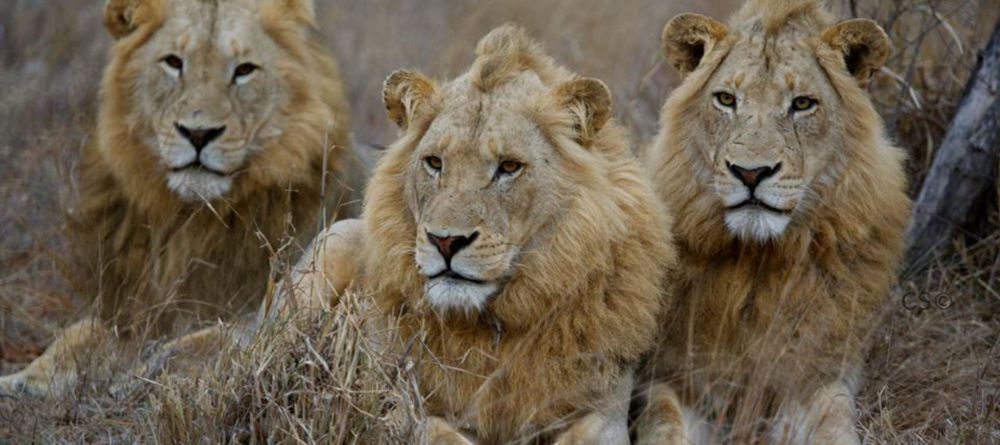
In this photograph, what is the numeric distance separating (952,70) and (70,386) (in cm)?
446

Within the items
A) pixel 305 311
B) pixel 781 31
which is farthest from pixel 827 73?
pixel 305 311

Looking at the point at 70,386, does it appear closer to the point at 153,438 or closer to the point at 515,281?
the point at 153,438

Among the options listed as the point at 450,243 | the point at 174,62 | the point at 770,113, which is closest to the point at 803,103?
the point at 770,113

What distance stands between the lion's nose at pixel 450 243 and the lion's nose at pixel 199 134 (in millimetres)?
2026

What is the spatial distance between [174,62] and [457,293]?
2432 millimetres

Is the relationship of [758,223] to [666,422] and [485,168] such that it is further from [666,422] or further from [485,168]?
[485,168]

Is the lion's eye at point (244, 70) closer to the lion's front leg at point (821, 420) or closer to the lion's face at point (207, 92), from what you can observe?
the lion's face at point (207, 92)

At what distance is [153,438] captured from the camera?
4.76 m

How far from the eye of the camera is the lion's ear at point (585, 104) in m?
4.95

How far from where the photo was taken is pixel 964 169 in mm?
6727

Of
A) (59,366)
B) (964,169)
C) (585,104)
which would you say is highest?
(585,104)

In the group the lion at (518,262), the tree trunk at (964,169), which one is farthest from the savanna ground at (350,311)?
the lion at (518,262)

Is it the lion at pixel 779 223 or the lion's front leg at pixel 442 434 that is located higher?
the lion at pixel 779 223

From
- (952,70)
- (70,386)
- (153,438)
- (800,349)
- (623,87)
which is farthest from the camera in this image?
(623,87)
